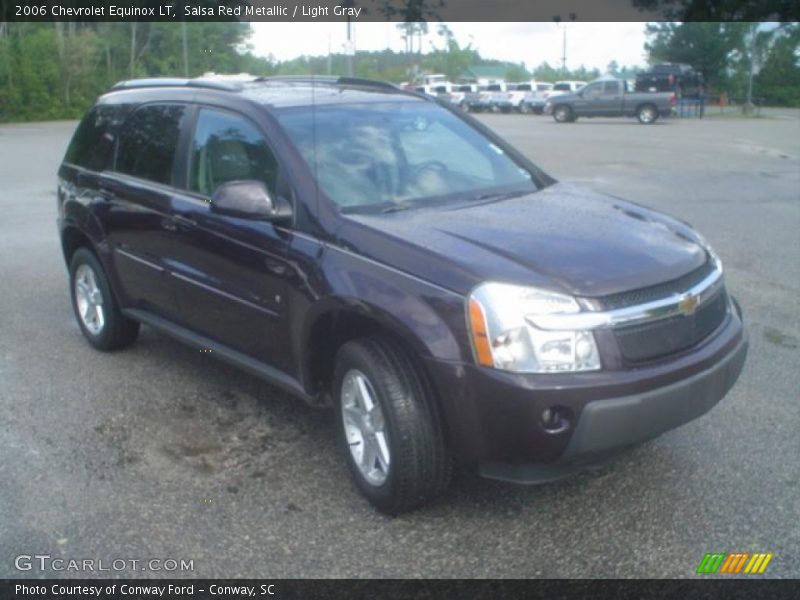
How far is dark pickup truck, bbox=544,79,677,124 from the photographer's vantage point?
35688 mm

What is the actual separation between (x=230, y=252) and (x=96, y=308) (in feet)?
6.85

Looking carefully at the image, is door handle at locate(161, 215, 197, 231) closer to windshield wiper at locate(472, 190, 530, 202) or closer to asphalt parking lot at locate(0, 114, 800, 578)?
asphalt parking lot at locate(0, 114, 800, 578)

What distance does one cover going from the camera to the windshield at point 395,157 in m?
4.58

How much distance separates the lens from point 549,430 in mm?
3521

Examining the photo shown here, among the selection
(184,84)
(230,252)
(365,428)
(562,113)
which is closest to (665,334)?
(365,428)

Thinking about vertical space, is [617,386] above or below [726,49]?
below

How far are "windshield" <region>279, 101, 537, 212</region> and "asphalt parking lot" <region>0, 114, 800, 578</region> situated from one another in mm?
1333

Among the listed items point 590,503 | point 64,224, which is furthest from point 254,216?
point 64,224

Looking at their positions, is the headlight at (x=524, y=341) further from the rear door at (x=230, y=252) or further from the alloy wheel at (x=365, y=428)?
the rear door at (x=230, y=252)

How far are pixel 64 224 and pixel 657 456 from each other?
14.4ft

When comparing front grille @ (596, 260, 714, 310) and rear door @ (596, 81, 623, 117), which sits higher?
rear door @ (596, 81, 623, 117)

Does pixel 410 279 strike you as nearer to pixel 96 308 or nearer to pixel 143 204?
pixel 143 204

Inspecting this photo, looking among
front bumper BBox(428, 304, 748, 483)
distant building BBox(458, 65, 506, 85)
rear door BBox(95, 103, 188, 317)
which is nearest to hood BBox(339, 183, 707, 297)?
front bumper BBox(428, 304, 748, 483)
